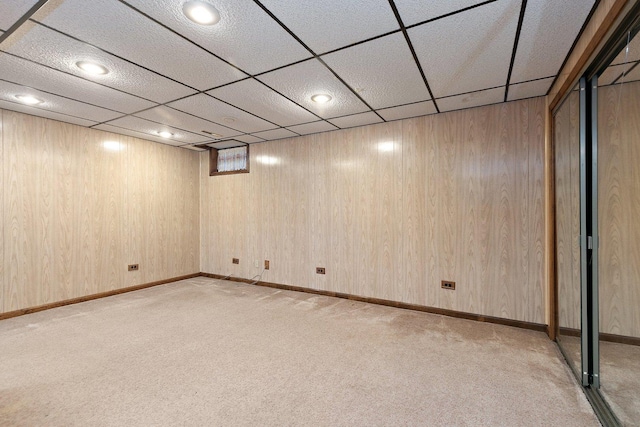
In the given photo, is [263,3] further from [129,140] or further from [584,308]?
[129,140]

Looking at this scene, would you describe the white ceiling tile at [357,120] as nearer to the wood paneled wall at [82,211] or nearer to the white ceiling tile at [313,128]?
the white ceiling tile at [313,128]

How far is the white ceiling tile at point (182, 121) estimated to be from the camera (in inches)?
142

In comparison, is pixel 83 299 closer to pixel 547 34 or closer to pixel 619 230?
pixel 547 34

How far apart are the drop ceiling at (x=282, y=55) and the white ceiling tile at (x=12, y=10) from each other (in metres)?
0.01

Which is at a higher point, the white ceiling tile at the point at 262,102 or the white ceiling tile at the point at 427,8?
the white ceiling tile at the point at 262,102

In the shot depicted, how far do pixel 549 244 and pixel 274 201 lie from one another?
3.80 metres

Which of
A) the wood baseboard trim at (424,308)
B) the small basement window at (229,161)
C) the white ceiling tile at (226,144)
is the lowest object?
the wood baseboard trim at (424,308)

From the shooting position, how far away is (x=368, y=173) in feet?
13.9

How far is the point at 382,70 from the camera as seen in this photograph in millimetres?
2572

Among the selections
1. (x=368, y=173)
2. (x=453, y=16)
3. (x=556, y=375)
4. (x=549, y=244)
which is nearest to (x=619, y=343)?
(x=556, y=375)

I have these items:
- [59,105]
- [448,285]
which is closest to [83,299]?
[59,105]

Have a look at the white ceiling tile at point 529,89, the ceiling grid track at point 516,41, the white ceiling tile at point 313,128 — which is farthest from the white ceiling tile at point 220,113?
the white ceiling tile at point 529,89

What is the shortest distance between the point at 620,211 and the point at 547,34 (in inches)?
57.0

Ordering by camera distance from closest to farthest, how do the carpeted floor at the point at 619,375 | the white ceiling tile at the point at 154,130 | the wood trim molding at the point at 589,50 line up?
the wood trim molding at the point at 589,50 → the carpeted floor at the point at 619,375 → the white ceiling tile at the point at 154,130
